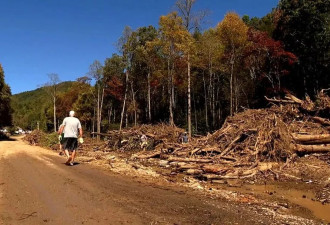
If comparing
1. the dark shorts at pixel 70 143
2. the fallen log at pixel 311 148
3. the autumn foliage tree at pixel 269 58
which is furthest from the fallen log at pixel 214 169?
the autumn foliage tree at pixel 269 58

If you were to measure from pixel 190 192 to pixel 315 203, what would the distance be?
2.81 metres

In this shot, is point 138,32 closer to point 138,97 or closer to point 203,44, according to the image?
point 203,44

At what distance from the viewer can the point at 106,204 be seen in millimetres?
5527

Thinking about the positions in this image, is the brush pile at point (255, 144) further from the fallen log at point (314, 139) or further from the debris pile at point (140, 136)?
the debris pile at point (140, 136)

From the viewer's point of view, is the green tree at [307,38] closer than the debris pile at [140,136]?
No

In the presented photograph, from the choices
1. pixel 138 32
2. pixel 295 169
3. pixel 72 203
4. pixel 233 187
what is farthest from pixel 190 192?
pixel 138 32

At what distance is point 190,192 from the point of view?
7234 mm

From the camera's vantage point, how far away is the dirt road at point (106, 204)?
480 cm

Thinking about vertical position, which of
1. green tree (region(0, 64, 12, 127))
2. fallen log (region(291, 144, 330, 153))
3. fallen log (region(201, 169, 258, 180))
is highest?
green tree (region(0, 64, 12, 127))

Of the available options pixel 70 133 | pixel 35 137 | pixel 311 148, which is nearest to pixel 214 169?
pixel 311 148

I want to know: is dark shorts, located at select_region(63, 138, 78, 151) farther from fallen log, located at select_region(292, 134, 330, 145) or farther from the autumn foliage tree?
the autumn foliage tree

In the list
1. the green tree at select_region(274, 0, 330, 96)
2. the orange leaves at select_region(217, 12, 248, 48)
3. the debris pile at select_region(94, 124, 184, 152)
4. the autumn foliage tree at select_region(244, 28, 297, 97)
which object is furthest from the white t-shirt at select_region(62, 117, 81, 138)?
the orange leaves at select_region(217, 12, 248, 48)

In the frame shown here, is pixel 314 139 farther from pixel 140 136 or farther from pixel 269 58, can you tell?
pixel 269 58

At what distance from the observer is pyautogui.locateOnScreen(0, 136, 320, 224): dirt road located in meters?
4.80
